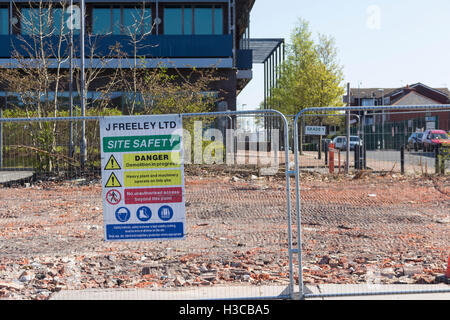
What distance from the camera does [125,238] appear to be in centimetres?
557

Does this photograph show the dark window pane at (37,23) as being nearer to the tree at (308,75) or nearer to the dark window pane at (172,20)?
the dark window pane at (172,20)

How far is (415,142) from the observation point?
9742 millimetres

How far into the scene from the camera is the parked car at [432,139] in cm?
917

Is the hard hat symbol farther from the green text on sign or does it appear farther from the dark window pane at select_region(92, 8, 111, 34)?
the dark window pane at select_region(92, 8, 111, 34)

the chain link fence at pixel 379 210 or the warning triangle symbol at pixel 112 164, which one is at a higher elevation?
the warning triangle symbol at pixel 112 164

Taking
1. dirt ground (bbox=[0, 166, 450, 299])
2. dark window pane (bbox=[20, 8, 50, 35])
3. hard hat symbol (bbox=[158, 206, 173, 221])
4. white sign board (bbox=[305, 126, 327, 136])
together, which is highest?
dark window pane (bbox=[20, 8, 50, 35])

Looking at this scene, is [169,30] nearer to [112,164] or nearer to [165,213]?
[112,164]

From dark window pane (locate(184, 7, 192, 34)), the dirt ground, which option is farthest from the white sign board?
dark window pane (locate(184, 7, 192, 34))

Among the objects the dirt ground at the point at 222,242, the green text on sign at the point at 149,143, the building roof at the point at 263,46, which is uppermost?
the building roof at the point at 263,46

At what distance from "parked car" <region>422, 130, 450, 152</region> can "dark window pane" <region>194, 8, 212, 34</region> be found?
17566 mm

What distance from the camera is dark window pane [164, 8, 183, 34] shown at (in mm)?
28156

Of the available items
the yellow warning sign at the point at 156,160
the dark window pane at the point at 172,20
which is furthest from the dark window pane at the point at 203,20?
the yellow warning sign at the point at 156,160

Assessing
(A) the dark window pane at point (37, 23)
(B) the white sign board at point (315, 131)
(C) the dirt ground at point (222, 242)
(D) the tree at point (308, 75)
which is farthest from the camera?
(D) the tree at point (308, 75)
